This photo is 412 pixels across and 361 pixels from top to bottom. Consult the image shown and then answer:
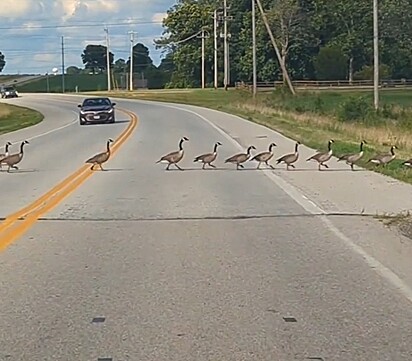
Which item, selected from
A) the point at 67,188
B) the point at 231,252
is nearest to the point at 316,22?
the point at 67,188

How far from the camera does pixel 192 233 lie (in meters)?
11.9

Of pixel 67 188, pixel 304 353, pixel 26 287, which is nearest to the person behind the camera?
pixel 304 353

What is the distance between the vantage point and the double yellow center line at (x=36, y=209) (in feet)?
38.6

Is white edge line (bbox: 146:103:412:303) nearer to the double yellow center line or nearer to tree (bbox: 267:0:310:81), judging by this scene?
the double yellow center line

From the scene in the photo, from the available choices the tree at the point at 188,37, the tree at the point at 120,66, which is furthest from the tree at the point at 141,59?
the tree at the point at 188,37

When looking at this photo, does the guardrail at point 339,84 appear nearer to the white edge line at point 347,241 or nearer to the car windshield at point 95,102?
the car windshield at point 95,102

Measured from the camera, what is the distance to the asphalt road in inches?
263

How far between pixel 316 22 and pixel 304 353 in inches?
4023

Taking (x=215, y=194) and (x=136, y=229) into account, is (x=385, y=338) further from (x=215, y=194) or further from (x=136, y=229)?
(x=215, y=194)

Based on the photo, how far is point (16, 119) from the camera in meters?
59.3

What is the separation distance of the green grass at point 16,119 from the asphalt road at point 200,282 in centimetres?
3193

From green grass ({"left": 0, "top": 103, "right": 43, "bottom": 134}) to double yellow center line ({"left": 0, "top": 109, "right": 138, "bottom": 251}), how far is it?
25858 mm

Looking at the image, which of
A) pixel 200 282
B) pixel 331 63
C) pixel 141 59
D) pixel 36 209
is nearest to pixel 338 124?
pixel 36 209

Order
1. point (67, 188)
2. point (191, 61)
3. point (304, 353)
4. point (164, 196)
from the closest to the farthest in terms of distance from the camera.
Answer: point (304, 353), point (164, 196), point (67, 188), point (191, 61)
